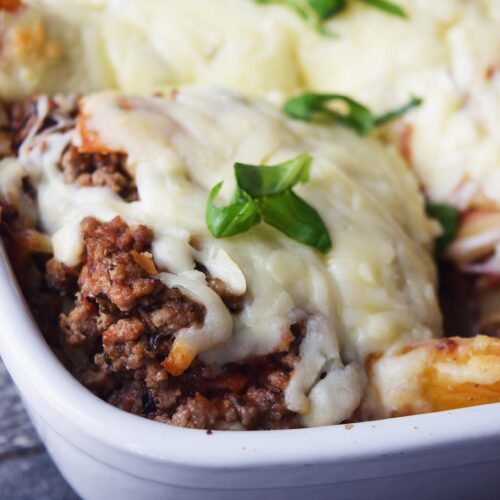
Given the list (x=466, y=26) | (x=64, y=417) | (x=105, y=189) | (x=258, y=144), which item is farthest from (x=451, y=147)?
(x=64, y=417)

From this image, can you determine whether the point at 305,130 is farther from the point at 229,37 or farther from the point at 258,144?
the point at 229,37

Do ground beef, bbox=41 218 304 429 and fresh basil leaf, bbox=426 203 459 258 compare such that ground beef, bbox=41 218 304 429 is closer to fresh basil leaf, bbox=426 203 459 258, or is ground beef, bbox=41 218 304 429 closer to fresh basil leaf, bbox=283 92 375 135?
fresh basil leaf, bbox=283 92 375 135

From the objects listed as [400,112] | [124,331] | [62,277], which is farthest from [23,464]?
[400,112]

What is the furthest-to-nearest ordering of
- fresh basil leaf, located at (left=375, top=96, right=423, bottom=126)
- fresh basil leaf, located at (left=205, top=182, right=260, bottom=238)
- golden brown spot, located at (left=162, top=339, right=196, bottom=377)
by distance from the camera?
1. fresh basil leaf, located at (left=375, top=96, right=423, bottom=126)
2. fresh basil leaf, located at (left=205, top=182, right=260, bottom=238)
3. golden brown spot, located at (left=162, top=339, right=196, bottom=377)

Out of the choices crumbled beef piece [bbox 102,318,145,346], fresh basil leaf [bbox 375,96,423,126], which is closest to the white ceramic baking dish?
crumbled beef piece [bbox 102,318,145,346]

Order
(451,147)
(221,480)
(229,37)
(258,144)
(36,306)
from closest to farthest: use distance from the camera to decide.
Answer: (221,480), (36,306), (258,144), (451,147), (229,37)

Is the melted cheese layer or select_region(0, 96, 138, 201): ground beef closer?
select_region(0, 96, 138, 201): ground beef
